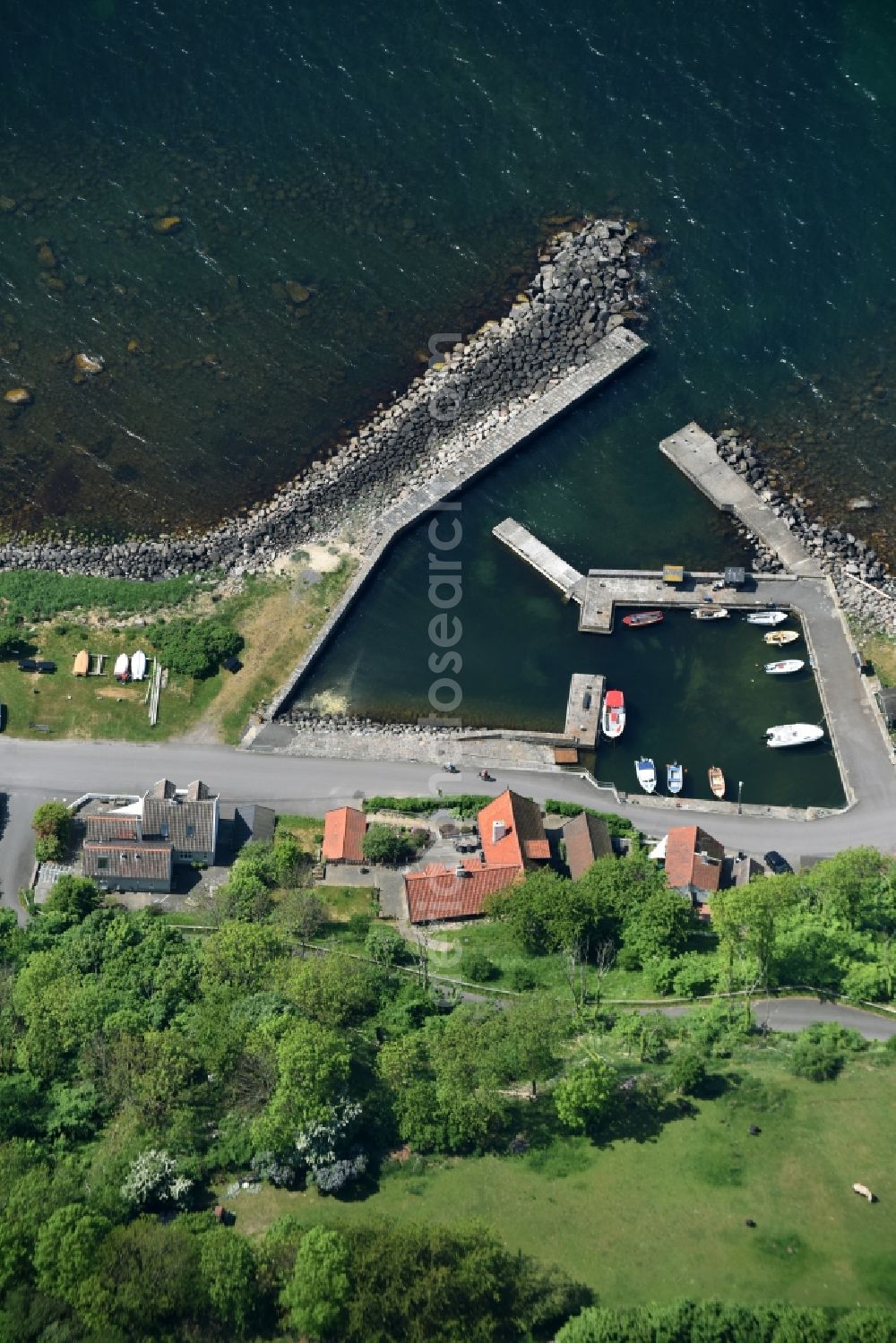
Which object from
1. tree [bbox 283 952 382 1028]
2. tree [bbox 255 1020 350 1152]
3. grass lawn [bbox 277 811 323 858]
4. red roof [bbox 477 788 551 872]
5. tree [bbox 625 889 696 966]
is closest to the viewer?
tree [bbox 255 1020 350 1152]

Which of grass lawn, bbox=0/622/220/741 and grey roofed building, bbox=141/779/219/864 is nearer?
grey roofed building, bbox=141/779/219/864

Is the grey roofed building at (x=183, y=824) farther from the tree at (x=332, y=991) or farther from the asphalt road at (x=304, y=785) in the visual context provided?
the tree at (x=332, y=991)

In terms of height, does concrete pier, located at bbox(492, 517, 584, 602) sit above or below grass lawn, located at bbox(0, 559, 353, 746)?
above

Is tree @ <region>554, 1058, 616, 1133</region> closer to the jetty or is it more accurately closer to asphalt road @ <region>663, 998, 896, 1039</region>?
asphalt road @ <region>663, 998, 896, 1039</region>

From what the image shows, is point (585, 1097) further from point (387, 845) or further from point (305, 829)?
point (305, 829)

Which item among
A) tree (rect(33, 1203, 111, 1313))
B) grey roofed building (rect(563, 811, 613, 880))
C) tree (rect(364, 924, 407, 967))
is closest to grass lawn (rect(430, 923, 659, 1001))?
tree (rect(364, 924, 407, 967))

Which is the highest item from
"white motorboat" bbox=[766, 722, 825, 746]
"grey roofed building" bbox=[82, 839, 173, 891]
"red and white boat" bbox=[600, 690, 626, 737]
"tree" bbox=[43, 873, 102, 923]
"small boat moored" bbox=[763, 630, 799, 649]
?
"small boat moored" bbox=[763, 630, 799, 649]
